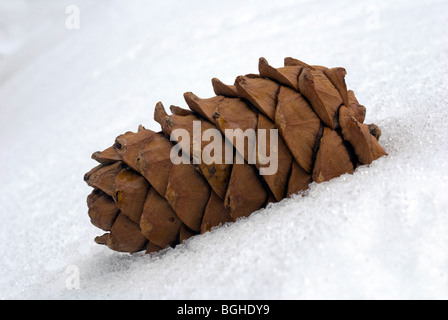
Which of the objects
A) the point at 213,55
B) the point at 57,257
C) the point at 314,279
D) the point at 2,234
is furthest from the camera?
the point at 213,55

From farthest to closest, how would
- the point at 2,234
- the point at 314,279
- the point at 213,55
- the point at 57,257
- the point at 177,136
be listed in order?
the point at 213,55, the point at 2,234, the point at 57,257, the point at 177,136, the point at 314,279

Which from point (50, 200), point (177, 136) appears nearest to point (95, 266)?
point (177, 136)

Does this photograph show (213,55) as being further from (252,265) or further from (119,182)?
(252,265)

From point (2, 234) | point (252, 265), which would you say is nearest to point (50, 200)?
point (2, 234)

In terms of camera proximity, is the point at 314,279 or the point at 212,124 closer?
the point at 314,279
